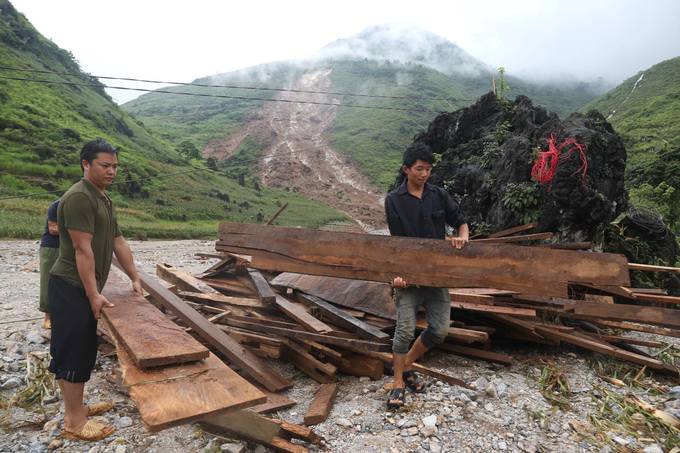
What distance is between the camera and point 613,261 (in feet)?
10.2

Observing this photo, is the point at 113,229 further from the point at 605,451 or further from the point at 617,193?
the point at 617,193

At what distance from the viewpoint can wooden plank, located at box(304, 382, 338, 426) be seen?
3162mm

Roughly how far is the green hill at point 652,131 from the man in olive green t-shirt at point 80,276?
1438 cm

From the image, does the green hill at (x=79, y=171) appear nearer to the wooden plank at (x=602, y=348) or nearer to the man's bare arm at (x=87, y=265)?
the man's bare arm at (x=87, y=265)

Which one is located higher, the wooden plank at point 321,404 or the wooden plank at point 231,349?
the wooden plank at point 231,349

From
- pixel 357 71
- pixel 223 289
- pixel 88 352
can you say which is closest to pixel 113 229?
pixel 88 352

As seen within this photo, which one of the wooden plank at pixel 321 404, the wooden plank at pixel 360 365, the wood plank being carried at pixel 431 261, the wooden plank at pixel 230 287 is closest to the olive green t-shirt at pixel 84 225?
the wood plank being carried at pixel 431 261

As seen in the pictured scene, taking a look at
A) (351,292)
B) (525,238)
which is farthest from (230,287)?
(525,238)

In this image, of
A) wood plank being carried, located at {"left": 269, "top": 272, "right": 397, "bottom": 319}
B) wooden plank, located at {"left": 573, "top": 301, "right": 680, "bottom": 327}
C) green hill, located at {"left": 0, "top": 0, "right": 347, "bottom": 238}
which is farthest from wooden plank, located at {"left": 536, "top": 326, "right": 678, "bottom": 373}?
green hill, located at {"left": 0, "top": 0, "right": 347, "bottom": 238}

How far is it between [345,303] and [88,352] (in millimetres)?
2587

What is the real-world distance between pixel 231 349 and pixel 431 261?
2.02m

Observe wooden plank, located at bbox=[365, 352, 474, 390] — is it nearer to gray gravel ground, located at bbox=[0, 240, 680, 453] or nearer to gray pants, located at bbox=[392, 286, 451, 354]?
gray gravel ground, located at bbox=[0, 240, 680, 453]

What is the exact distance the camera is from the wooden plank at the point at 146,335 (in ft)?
8.05

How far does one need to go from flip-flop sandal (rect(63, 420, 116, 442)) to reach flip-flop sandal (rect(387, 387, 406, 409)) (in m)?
2.03
